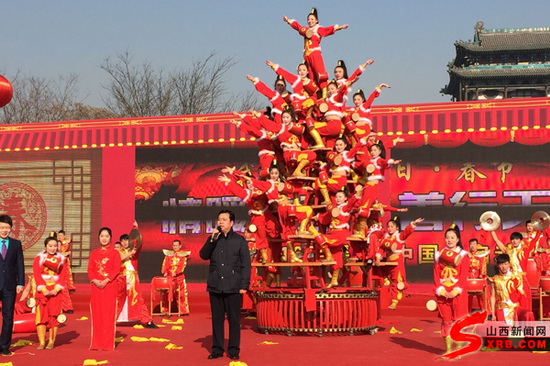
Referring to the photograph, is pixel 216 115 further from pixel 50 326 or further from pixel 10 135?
pixel 50 326

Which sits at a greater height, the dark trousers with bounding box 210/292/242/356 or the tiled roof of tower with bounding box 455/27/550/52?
the tiled roof of tower with bounding box 455/27/550/52

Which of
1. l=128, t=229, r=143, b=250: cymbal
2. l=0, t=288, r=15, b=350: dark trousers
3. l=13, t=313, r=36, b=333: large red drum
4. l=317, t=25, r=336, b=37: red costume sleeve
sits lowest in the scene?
l=13, t=313, r=36, b=333: large red drum

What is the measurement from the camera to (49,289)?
10617 mm

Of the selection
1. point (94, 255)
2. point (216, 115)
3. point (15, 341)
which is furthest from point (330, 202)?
A: point (216, 115)

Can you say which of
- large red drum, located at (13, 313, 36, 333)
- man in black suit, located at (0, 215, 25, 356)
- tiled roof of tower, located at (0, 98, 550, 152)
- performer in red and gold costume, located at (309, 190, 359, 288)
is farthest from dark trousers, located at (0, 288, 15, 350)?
tiled roof of tower, located at (0, 98, 550, 152)

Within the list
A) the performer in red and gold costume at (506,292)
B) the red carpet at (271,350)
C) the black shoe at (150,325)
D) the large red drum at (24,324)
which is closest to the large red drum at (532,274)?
the red carpet at (271,350)

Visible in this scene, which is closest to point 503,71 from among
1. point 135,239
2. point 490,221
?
point 490,221

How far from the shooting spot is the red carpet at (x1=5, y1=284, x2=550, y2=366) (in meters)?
9.30

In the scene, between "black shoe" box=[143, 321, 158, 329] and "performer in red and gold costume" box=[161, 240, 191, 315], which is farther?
"performer in red and gold costume" box=[161, 240, 191, 315]

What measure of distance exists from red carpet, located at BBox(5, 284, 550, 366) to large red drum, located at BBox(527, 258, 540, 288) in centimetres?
155

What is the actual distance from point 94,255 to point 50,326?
3.21 feet

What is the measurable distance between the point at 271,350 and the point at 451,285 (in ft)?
6.88

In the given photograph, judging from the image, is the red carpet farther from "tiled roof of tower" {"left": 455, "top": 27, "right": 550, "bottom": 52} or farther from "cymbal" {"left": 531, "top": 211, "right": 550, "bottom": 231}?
"tiled roof of tower" {"left": 455, "top": 27, "right": 550, "bottom": 52}

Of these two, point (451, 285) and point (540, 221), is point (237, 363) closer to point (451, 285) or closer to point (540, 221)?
point (451, 285)
